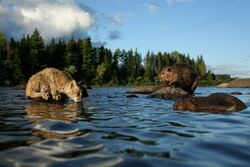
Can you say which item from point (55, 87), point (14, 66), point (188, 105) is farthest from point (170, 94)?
point (14, 66)

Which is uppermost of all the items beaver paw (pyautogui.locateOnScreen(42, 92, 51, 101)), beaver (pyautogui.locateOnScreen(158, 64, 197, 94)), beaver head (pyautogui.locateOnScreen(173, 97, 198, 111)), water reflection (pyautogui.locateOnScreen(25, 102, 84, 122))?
beaver (pyautogui.locateOnScreen(158, 64, 197, 94))

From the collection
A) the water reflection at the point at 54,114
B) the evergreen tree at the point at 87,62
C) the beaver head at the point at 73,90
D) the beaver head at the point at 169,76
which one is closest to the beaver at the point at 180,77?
the beaver head at the point at 169,76

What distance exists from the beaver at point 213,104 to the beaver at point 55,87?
4.70 m

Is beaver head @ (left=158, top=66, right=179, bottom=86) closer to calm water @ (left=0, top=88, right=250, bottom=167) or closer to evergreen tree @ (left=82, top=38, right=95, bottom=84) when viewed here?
calm water @ (left=0, top=88, right=250, bottom=167)

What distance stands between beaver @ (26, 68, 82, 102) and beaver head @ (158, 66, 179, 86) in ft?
33.4

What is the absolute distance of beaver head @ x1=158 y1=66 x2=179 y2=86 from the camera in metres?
22.5

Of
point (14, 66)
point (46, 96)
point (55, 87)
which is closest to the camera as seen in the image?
point (46, 96)

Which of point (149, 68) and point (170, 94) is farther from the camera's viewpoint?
point (149, 68)

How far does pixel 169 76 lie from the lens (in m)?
22.7

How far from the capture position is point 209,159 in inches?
155

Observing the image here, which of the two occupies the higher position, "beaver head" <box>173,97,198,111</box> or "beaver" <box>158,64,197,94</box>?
"beaver" <box>158,64,197,94</box>

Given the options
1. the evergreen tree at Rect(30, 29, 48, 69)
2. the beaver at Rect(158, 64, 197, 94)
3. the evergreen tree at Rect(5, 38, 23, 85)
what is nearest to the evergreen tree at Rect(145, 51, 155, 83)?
the evergreen tree at Rect(30, 29, 48, 69)

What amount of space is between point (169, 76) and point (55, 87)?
35.8ft

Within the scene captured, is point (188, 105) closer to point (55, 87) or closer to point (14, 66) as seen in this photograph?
point (55, 87)
